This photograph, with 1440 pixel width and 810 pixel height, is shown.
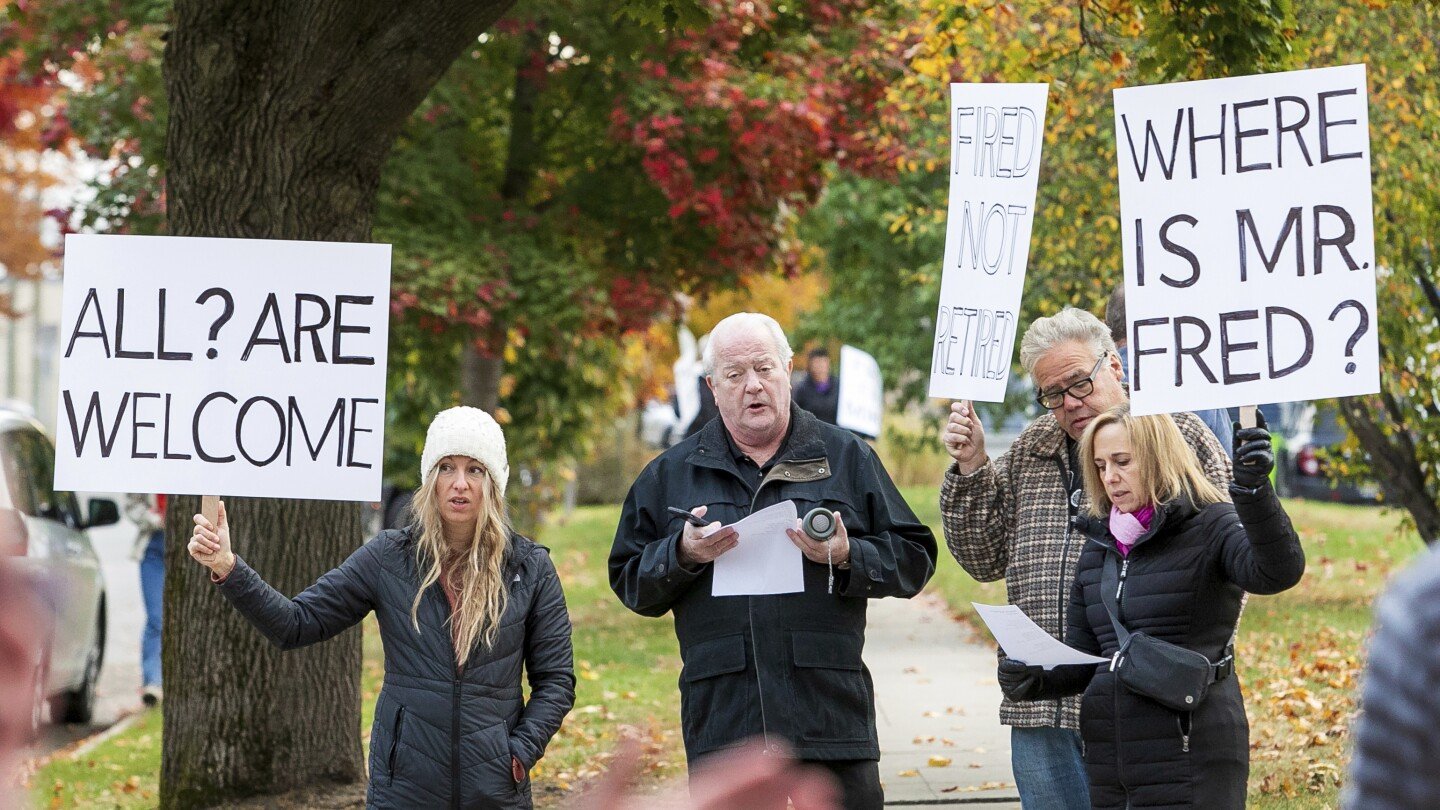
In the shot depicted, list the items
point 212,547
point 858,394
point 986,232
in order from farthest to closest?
1. point 858,394
2. point 986,232
3. point 212,547

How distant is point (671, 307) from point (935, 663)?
324 centimetres

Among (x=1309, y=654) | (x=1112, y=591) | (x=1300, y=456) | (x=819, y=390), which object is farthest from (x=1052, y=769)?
(x=1300, y=456)

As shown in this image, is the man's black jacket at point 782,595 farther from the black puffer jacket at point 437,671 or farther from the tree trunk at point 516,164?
the tree trunk at point 516,164

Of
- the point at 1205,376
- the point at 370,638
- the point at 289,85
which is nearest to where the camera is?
the point at 1205,376

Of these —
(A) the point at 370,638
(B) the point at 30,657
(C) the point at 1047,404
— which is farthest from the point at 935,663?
(B) the point at 30,657

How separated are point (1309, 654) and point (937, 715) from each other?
95.5 inches

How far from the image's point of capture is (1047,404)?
4.88 meters

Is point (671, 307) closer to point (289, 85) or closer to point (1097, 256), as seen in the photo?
point (1097, 256)

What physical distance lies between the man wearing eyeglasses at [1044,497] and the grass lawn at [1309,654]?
239cm

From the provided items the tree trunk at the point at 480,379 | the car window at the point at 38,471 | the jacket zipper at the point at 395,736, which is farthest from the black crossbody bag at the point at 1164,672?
the tree trunk at the point at 480,379

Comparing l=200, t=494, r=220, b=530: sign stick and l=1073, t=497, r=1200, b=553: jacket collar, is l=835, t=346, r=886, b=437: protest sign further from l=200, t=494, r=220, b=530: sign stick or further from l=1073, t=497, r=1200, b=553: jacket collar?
l=1073, t=497, r=1200, b=553: jacket collar

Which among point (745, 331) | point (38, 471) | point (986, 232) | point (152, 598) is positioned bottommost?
point (152, 598)

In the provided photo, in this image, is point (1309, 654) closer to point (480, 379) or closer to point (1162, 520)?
point (480, 379)

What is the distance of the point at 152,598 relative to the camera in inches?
446
